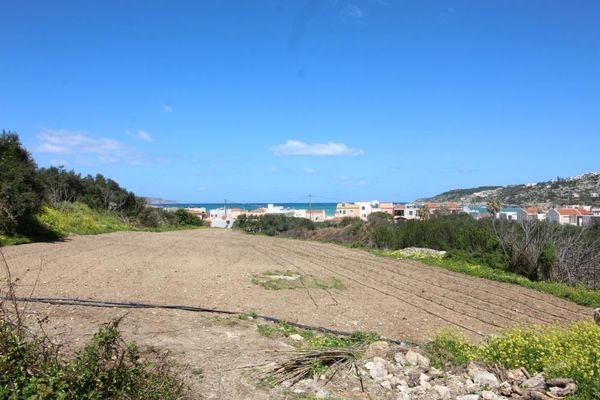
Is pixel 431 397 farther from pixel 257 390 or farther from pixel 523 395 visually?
pixel 257 390

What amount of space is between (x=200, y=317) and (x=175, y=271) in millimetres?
5410

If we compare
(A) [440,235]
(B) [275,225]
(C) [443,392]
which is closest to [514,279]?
(A) [440,235]

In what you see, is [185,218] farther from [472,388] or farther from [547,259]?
[472,388]

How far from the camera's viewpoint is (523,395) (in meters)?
4.84

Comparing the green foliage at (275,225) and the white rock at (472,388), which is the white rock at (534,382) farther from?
the green foliage at (275,225)

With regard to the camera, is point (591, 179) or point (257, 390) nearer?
point (257, 390)

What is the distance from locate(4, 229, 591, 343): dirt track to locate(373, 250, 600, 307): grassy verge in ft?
1.92

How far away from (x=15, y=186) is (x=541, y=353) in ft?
54.4

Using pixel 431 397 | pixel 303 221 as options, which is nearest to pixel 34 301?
pixel 431 397

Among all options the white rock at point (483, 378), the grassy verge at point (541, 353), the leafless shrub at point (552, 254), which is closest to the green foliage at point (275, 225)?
the leafless shrub at point (552, 254)

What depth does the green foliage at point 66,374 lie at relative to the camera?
351 centimetres

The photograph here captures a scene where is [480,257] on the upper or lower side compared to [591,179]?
lower

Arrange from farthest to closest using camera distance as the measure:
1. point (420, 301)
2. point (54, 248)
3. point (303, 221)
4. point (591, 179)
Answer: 1. point (591, 179)
2. point (303, 221)
3. point (54, 248)
4. point (420, 301)

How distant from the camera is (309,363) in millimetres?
5523
